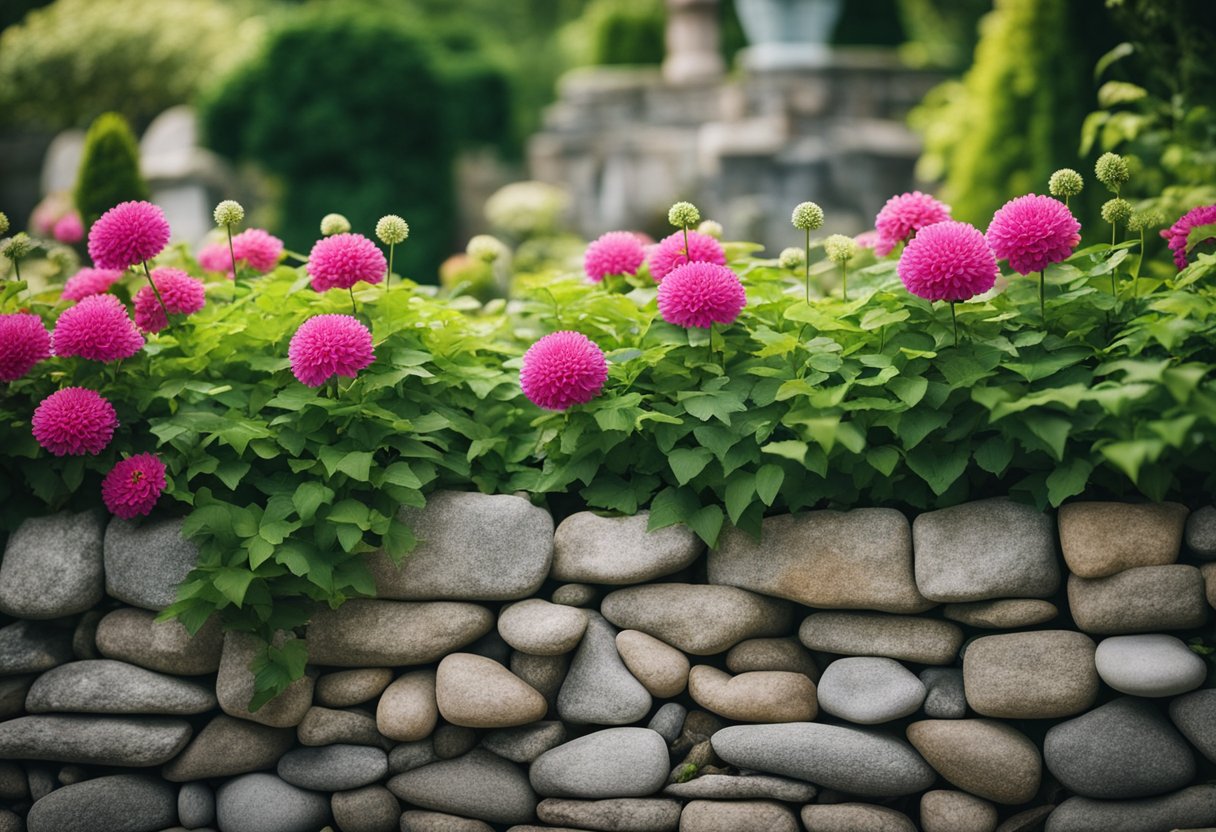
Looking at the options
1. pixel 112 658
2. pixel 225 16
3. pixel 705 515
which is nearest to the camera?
pixel 705 515

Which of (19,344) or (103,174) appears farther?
(103,174)

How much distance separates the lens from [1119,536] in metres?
2.24

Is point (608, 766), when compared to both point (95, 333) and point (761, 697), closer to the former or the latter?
point (761, 697)

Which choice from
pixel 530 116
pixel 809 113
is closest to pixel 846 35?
pixel 809 113

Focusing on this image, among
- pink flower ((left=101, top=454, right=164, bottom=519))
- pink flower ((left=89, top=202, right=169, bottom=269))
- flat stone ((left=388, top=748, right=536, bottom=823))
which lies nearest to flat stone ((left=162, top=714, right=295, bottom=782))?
flat stone ((left=388, top=748, right=536, bottom=823))

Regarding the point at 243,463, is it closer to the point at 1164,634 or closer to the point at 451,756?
the point at 451,756

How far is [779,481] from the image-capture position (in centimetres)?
228

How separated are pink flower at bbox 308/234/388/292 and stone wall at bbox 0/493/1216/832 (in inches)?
23.8

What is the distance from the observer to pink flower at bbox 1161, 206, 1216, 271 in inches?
98.9

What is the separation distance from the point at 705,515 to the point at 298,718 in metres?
1.08

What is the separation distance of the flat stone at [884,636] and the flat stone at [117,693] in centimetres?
146

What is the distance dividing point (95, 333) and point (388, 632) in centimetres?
98

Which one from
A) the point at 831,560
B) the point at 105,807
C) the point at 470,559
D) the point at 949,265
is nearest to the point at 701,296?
the point at 949,265

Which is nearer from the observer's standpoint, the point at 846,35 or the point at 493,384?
the point at 493,384
